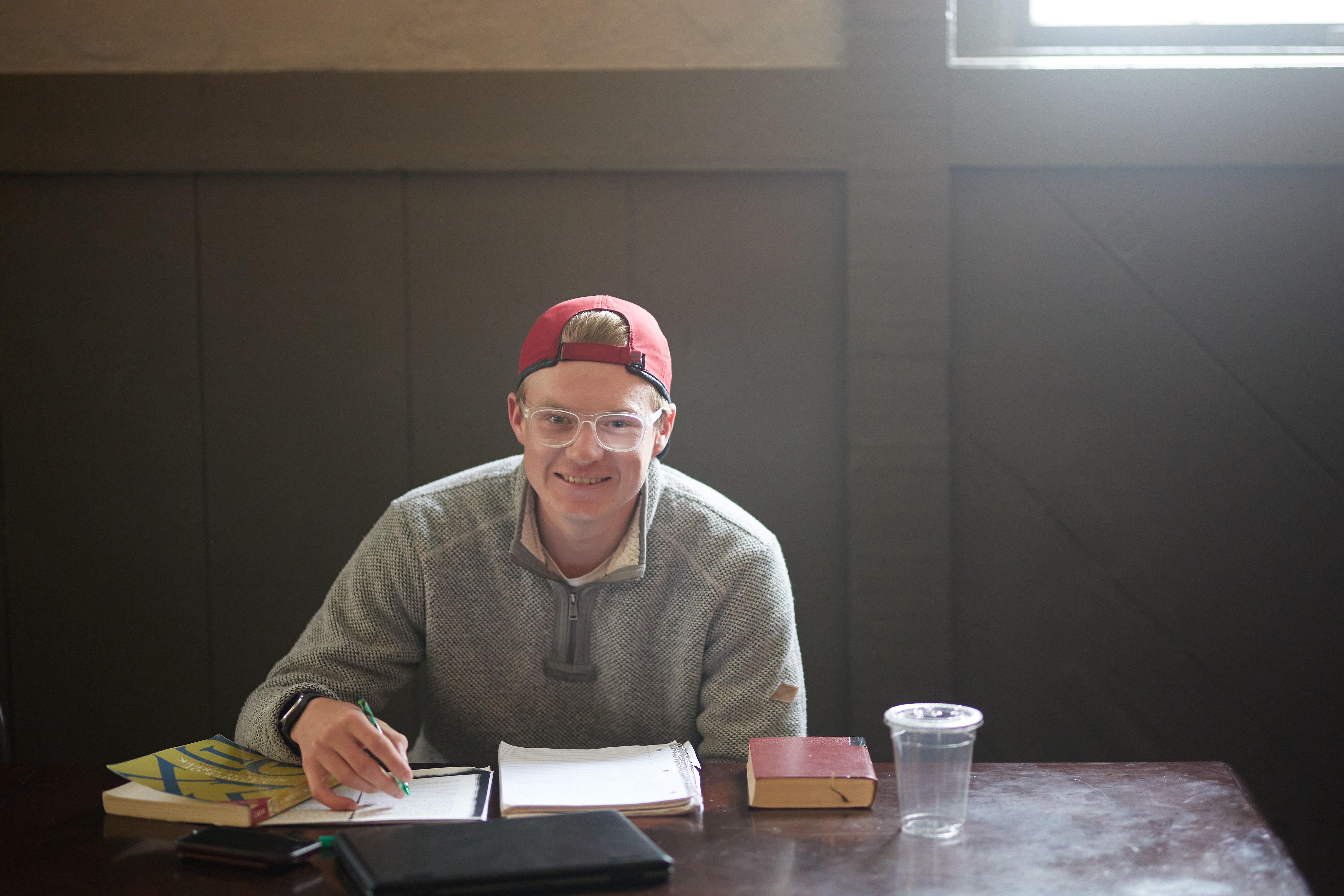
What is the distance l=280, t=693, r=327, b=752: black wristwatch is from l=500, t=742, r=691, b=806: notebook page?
0.82ft

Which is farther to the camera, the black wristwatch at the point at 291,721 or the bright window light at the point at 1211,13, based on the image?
the bright window light at the point at 1211,13

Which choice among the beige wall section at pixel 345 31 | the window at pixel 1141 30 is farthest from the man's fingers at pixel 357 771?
the window at pixel 1141 30

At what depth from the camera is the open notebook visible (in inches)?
46.5

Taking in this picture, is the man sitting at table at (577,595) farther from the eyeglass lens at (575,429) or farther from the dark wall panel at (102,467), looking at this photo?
the dark wall panel at (102,467)

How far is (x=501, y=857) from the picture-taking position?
101 cm

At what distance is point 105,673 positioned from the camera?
2.24 metres

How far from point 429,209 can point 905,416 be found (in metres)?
1.05

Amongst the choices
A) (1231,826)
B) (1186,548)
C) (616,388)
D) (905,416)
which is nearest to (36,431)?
(616,388)

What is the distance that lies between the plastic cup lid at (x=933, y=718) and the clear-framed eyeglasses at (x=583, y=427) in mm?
554

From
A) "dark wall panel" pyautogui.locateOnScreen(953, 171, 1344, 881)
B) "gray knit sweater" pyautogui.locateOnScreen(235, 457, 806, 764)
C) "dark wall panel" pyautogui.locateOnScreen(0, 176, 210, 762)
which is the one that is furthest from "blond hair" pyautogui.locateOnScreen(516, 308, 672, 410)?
"dark wall panel" pyautogui.locateOnScreen(0, 176, 210, 762)

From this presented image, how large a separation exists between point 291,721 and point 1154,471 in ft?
5.71

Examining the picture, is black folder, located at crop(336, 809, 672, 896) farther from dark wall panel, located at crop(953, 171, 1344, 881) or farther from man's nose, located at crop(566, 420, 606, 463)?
dark wall panel, located at crop(953, 171, 1344, 881)

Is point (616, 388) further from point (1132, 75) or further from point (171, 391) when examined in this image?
point (1132, 75)

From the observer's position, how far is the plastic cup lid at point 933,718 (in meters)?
1.10
